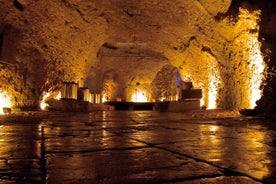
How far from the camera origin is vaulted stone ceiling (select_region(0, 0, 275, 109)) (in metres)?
8.22

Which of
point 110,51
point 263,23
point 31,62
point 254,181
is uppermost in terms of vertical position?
point 110,51

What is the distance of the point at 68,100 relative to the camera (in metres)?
10.1

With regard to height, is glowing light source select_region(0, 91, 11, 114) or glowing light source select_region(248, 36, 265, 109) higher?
glowing light source select_region(248, 36, 265, 109)

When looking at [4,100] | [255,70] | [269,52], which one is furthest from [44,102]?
[269,52]

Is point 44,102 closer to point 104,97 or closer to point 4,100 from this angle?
point 4,100

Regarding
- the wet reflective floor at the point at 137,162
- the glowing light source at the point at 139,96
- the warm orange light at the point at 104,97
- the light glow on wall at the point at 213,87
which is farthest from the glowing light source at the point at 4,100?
the glowing light source at the point at 139,96

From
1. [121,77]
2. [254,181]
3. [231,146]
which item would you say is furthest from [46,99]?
[121,77]

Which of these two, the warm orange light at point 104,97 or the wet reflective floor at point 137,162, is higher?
the warm orange light at point 104,97

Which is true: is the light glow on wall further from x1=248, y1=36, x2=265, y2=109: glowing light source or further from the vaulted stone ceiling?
x1=248, y1=36, x2=265, y2=109: glowing light source

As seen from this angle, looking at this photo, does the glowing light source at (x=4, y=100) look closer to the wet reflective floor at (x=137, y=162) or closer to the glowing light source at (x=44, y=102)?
the glowing light source at (x=44, y=102)

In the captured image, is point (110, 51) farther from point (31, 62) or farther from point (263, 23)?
point (263, 23)

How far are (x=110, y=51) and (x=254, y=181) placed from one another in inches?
705

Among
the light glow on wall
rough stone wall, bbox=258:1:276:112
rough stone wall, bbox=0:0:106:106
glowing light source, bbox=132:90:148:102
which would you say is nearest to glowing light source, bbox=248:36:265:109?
rough stone wall, bbox=258:1:276:112

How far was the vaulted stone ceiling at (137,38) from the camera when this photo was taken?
8216mm
